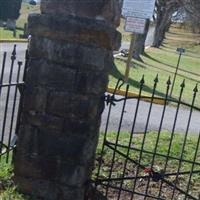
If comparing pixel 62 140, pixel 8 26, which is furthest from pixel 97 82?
pixel 8 26

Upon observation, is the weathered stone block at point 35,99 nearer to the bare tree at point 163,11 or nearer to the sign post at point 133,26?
the sign post at point 133,26

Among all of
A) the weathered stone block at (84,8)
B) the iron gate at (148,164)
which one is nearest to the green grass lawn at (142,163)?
the iron gate at (148,164)

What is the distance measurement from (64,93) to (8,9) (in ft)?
150

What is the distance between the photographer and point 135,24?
1448 centimetres

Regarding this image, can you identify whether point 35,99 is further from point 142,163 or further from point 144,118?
point 144,118

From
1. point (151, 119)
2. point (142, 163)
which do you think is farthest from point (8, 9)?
point (142, 163)

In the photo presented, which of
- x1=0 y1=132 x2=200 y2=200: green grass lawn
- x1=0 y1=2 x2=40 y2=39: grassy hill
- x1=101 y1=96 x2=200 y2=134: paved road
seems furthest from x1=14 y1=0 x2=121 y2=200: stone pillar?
x1=101 y1=96 x2=200 y2=134: paved road

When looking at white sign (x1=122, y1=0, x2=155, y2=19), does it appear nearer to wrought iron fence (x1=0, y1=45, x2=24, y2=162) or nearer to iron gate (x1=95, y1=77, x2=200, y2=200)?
wrought iron fence (x1=0, y1=45, x2=24, y2=162)

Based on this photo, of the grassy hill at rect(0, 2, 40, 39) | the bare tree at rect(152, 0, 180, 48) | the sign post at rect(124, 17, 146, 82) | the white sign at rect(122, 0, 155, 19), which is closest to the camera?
the white sign at rect(122, 0, 155, 19)

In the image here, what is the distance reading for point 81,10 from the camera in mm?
4281

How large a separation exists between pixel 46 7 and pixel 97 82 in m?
0.80

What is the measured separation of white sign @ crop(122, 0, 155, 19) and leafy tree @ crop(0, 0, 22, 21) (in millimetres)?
35288

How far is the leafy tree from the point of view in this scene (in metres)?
47.9

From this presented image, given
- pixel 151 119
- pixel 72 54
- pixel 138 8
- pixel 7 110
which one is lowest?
pixel 151 119
